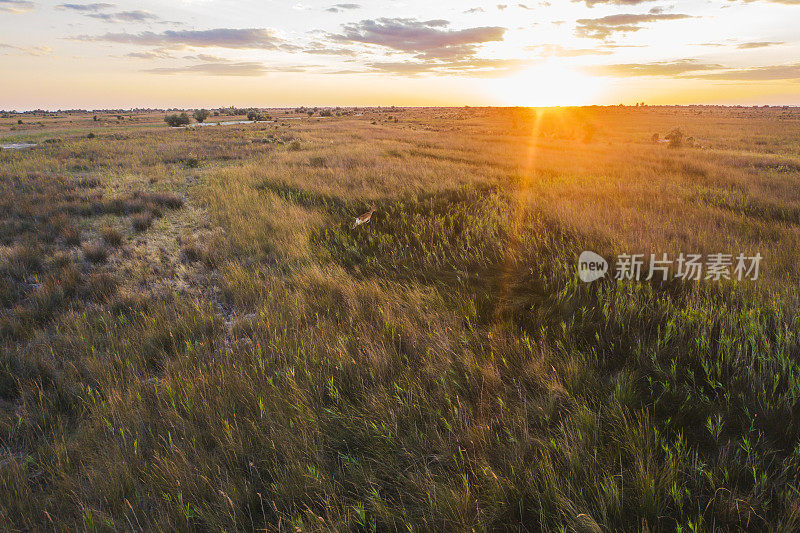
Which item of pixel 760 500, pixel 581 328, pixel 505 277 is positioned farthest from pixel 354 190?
pixel 760 500

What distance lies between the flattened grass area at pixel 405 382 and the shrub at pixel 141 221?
1.25 metres

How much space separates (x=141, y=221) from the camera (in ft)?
26.1

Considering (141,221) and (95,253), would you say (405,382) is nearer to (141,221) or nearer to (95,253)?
(95,253)

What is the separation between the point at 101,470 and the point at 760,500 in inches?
138

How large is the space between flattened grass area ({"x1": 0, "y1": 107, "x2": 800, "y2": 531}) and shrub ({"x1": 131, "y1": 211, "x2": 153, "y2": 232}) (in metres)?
1.25

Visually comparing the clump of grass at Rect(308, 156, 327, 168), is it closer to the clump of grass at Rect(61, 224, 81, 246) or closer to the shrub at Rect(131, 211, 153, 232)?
the shrub at Rect(131, 211, 153, 232)

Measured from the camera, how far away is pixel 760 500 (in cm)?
163

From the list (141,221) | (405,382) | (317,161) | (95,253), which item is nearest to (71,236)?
(141,221)

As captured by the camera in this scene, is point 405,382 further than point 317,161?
No

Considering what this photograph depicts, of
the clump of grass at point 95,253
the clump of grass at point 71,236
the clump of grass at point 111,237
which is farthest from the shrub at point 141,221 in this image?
the clump of grass at point 95,253

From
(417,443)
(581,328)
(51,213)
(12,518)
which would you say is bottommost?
(12,518)

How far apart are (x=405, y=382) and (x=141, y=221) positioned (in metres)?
8.16

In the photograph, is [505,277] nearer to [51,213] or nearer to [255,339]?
[255,339]

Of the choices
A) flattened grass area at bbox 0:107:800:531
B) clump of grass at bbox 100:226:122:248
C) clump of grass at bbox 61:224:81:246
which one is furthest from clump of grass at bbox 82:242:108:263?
clump of grass at bbox 61:224:81:246
